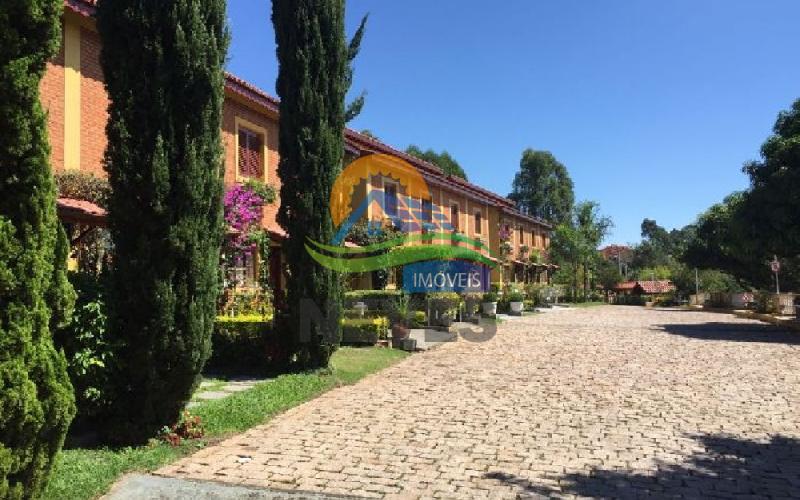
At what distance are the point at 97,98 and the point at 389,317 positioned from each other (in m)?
9.00

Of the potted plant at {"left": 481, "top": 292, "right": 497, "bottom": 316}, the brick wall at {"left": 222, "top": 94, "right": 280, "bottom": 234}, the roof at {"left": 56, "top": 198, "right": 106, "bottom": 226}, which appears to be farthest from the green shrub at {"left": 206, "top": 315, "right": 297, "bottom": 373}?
the potted plant at {"left": 481, "top": 292, "right": 497, "bottom": 316}

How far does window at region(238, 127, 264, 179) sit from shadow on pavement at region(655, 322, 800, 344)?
47.9ft

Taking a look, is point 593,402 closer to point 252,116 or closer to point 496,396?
point 496,396

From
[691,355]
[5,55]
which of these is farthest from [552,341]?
[5,55]

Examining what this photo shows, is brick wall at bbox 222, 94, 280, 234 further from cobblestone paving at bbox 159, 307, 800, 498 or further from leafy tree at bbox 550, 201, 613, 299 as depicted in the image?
leafy tree at bbox 550, 201, 613, 299

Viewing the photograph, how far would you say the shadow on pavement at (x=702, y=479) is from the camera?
4.94 m

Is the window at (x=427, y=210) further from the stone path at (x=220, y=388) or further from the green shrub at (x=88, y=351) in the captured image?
the green shrub at (x=88, y=351)

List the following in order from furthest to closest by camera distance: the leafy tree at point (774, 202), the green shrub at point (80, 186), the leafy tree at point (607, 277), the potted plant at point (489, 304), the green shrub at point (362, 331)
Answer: the leafy tree at point (607, 277) → the potted plant at point (489, 304) → the leafy tree at point (774, 202) → the green shrub at point (362, 331) → the green shrub at point (80, 186)

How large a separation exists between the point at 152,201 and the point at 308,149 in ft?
16.5

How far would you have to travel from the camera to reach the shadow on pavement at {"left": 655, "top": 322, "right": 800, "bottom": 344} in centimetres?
1786

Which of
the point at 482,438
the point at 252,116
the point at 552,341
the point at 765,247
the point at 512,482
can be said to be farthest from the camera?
the point at 765,247

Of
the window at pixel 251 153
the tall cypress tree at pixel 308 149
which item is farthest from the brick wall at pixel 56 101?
the window at pixel 251 153

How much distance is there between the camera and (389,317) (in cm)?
1620

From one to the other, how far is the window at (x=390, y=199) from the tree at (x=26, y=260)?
18325 mm
